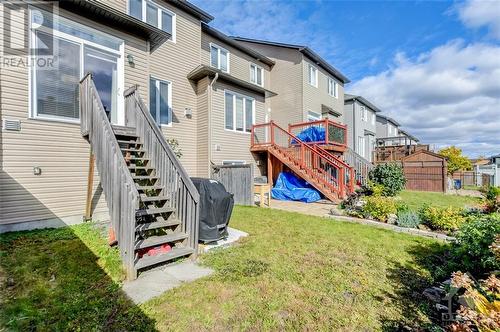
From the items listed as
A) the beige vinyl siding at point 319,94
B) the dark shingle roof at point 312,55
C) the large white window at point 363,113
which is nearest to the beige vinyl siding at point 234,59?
the dark shingle roof at point 312,55

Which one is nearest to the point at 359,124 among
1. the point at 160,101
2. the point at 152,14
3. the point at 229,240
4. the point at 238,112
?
the point at 238,112

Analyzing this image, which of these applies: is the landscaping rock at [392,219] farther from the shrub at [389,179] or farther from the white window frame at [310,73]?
the white window frame at [310,73]

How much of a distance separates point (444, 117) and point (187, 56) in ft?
328

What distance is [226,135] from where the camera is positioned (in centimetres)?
1145

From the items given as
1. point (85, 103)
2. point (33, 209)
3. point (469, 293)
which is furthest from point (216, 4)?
point (469, 293)

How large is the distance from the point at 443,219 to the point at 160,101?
9.69 metres

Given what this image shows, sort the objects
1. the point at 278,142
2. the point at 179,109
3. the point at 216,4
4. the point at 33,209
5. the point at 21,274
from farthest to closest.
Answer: the point at 278,142
the point at 216,4
the point at 179,109
the point at 33,209
the point at 21,274

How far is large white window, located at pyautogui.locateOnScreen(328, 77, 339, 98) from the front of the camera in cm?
1850

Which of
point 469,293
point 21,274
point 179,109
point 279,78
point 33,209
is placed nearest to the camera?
point 469,293

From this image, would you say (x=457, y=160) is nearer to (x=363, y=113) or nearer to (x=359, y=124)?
(x=363, y=113)

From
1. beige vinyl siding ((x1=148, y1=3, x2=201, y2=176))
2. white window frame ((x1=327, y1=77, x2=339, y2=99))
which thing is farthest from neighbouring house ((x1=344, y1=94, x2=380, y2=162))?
beige vinyl siding ((x1=148, y1=3, x2=201, y2=176))

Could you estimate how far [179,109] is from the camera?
10.1 meters

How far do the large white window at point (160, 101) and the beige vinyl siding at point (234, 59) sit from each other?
2782 mm

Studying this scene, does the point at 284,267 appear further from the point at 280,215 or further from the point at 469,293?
the point at 280,215
